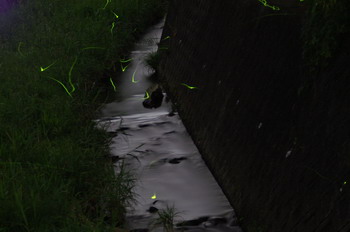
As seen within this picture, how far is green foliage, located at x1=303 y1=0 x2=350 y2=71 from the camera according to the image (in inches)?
135

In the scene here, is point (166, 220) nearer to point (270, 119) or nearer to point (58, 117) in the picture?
point (270, 119)

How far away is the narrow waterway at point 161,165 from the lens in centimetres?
490

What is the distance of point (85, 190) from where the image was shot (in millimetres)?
4898

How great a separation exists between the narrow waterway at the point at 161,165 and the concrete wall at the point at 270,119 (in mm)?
169

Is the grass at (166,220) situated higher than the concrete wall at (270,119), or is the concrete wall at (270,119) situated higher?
the concrete wall at (270,119)

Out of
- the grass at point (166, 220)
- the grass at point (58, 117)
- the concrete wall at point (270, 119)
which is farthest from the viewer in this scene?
the grass at point (166, 220)

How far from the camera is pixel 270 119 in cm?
421

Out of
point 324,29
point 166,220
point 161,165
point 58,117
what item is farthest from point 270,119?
point 58,117

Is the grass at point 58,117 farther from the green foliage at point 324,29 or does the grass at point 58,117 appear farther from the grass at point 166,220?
the green foliage at point 324,29

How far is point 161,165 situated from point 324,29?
279 centimetres

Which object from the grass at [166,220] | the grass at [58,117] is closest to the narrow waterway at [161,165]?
the grass at [166,220]

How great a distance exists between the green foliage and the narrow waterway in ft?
5.45

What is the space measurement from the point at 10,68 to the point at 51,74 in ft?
1.67

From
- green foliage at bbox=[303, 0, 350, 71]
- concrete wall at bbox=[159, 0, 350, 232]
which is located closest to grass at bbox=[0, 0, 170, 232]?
concrete wall at bbox=[159, 0, 350, 232]
